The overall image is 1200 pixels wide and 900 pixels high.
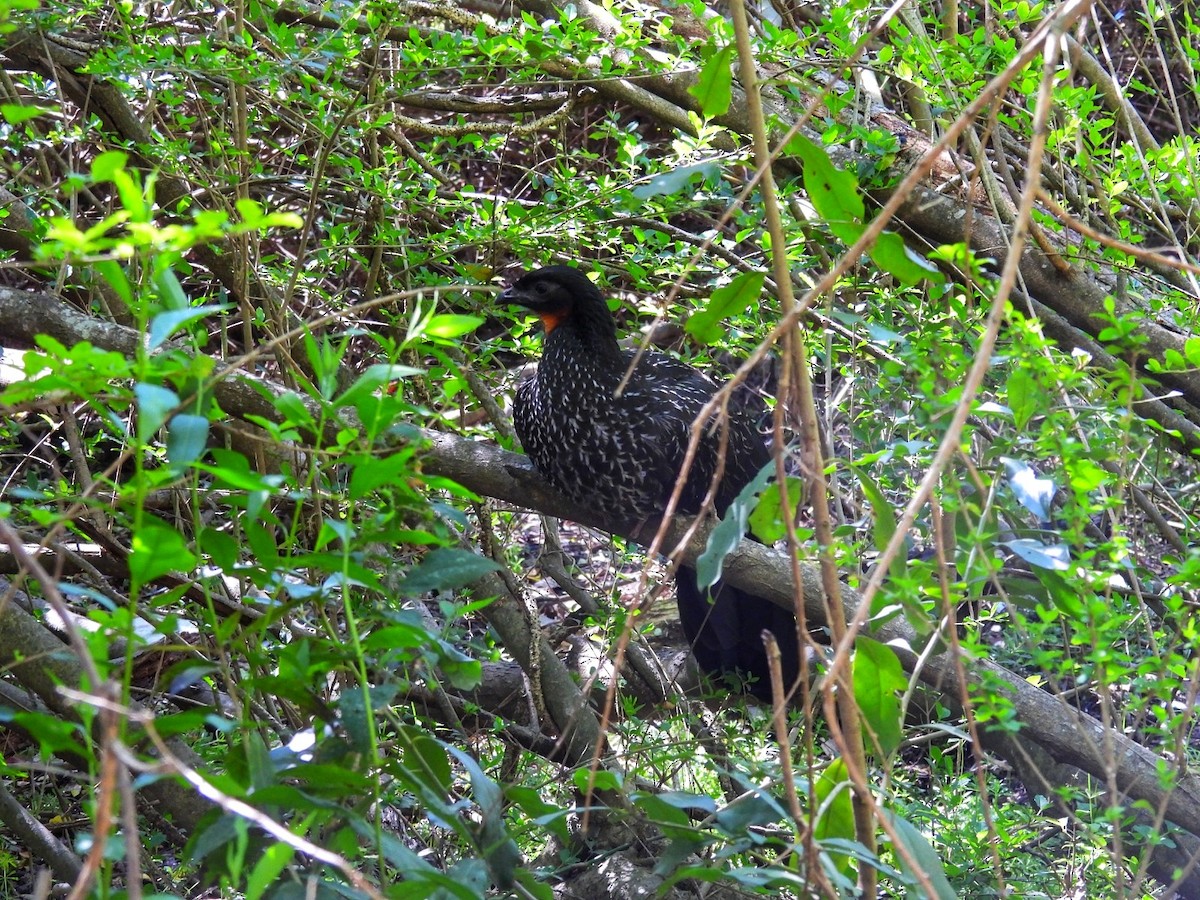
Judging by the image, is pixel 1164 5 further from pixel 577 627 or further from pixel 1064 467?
pixel 577 627

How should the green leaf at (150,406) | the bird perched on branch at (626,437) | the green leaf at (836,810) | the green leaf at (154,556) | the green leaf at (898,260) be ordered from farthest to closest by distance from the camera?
the bird perched on branch at (626,437) < the green leaf at (836,810) < the green leaf at (898,260) < the green leaf at (154,556) < the green leaf at (150,406)

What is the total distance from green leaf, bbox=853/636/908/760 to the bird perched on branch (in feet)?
6.00

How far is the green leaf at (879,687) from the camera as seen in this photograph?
160cm

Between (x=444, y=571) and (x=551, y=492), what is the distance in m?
2.08

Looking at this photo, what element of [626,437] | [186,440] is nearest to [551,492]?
[626,437]

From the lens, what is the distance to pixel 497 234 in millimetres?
3150

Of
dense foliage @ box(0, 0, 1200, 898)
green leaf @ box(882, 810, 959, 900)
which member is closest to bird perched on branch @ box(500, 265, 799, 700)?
dense foliage @ box(0, 0, 1200, 898)

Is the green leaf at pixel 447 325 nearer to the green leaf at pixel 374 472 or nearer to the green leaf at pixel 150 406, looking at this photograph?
the green leaf at pixel 374 472

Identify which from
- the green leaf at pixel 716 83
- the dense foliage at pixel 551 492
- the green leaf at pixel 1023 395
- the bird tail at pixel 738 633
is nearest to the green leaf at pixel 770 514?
the dense foliage at pixel 551 492

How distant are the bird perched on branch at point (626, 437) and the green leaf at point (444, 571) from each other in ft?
6.61

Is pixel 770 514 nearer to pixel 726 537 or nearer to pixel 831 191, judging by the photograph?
pixel 726 537

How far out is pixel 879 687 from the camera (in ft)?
5.26

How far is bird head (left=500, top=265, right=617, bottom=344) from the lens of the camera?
3684 millimetres

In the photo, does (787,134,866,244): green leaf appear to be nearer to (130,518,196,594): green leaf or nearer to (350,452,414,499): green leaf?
(350,452,414,499): green leaf
